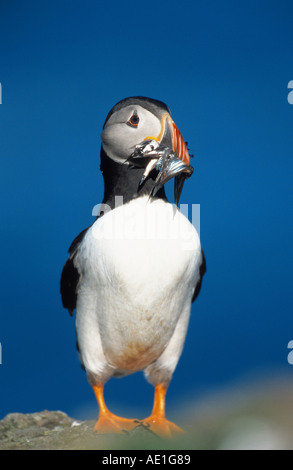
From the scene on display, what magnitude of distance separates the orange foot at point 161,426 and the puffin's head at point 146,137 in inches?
52.4

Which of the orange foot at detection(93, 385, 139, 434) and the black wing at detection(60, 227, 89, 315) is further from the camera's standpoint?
the black wing at detection(60, 227, 89, 315)

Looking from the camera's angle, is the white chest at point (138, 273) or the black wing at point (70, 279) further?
the black wing at point (70, 279)

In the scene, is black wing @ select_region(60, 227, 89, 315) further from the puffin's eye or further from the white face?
the puffin's eye

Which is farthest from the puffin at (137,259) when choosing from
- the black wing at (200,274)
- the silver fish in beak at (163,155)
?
the black wing at (200,274)

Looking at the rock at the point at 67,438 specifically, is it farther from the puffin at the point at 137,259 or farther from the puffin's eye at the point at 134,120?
the puffin's eye at the point at 134,120

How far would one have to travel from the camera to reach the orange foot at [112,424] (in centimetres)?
320

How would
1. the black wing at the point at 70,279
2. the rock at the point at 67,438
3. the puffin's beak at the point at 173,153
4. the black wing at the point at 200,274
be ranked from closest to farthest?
the rock at the point at 67,438
the puffin's beak at the point at 173,153
the black wing at the point at 70,279
the black wing at the point at 200,274

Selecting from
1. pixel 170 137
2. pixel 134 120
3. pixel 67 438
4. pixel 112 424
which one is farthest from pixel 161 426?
pixel 134 120

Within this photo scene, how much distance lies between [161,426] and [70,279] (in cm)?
101

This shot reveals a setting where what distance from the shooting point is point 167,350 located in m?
3.47

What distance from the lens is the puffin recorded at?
3.15 m

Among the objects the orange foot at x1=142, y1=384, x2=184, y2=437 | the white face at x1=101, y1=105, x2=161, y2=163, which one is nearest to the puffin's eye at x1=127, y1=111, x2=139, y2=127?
the white face at x1=101, y1=105, x2=161, y2=163

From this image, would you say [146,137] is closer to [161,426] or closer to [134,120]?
[134,120]

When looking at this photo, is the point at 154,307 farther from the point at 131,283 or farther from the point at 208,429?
the point at 208,429
